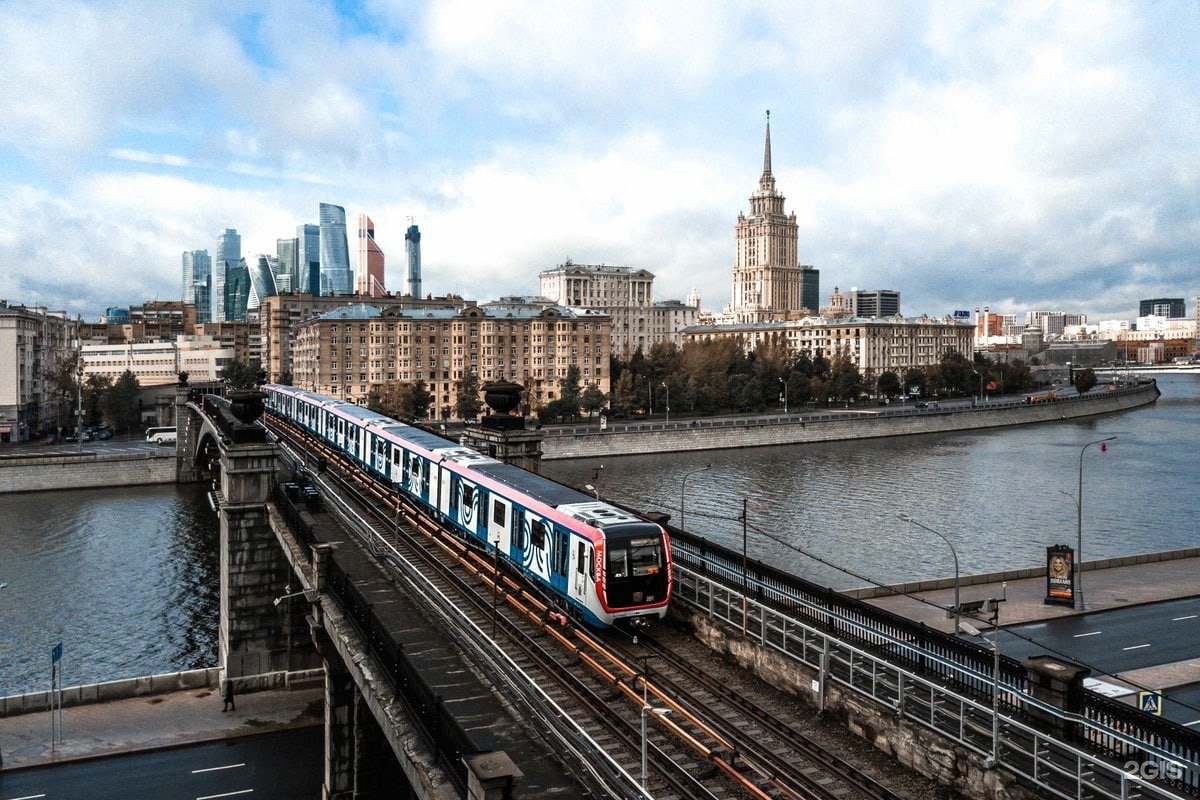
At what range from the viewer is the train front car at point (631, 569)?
52.4 ft

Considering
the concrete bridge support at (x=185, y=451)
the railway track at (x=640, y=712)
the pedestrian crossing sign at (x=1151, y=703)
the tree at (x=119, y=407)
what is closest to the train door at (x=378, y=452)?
the railway track at (x=640, y=712)

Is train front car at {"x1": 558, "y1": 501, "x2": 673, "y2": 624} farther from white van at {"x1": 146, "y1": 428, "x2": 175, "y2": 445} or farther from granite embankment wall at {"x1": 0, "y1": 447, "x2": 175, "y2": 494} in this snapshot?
white van at {"x1": 146, "y1": 428, "x2": 175, "y2": 445}

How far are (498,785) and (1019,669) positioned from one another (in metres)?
7.90

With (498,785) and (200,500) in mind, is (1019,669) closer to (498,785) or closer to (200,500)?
(498,785)

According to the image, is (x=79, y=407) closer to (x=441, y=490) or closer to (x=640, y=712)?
(x=441, y=490)

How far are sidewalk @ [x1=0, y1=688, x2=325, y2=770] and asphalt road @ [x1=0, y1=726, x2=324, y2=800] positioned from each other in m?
0.40

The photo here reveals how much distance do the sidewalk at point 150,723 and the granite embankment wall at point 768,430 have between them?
48.8 meters

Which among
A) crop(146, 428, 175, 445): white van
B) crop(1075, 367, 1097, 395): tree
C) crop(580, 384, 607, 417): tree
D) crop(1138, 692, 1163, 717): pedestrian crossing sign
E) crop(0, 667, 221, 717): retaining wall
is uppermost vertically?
crop(1075, 367, 1097, 395): tree

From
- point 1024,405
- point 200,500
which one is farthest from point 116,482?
point 1024,405

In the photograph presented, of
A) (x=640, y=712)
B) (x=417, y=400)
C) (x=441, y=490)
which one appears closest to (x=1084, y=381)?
(x=417, y=400)

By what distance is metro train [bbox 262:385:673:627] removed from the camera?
1609 cm

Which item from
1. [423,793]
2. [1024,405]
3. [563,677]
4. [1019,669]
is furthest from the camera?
[1024,405]

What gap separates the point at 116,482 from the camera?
63875mm

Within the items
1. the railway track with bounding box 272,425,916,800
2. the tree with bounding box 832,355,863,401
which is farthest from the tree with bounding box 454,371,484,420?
the railway track with bounding box 272,425,916,800
